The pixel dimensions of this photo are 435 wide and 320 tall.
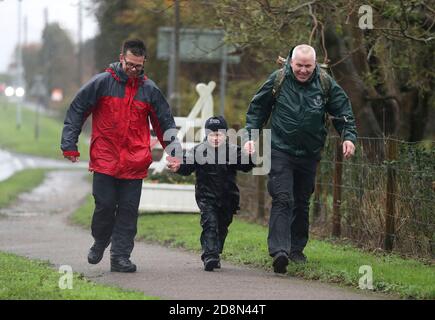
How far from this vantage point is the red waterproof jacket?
29.9 feet

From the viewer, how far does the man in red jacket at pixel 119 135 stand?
912 centimetres

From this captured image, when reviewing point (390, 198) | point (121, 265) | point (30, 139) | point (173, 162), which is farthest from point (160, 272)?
point (30, 139)

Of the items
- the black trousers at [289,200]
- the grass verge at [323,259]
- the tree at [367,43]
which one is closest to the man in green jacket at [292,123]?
the black trousers at [289,200]

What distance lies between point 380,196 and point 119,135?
3407 millimetres

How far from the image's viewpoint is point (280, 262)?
8.88 m

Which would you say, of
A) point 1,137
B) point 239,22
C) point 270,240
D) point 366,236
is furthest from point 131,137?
point 1,137

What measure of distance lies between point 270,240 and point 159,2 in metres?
8.56

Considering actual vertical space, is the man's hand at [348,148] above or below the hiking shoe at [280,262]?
above

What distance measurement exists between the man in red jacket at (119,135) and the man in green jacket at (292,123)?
956 millimetres

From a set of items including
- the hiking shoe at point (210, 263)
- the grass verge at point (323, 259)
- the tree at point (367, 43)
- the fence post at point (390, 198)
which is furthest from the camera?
the tree at point (367, 43)

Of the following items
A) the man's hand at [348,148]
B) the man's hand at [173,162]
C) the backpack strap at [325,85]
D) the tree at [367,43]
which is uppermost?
the tree at [367,43]

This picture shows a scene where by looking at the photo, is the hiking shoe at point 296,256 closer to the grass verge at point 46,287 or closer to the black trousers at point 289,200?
the black trousers at point 289,200

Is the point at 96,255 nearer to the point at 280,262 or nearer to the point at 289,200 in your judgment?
the point at 280,262

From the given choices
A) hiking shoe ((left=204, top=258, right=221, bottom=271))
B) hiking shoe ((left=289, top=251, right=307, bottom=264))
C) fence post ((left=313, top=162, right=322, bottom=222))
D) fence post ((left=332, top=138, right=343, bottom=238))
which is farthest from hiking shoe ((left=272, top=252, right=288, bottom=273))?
fence post ((left=313, top=162, right=322, bottom=222))
